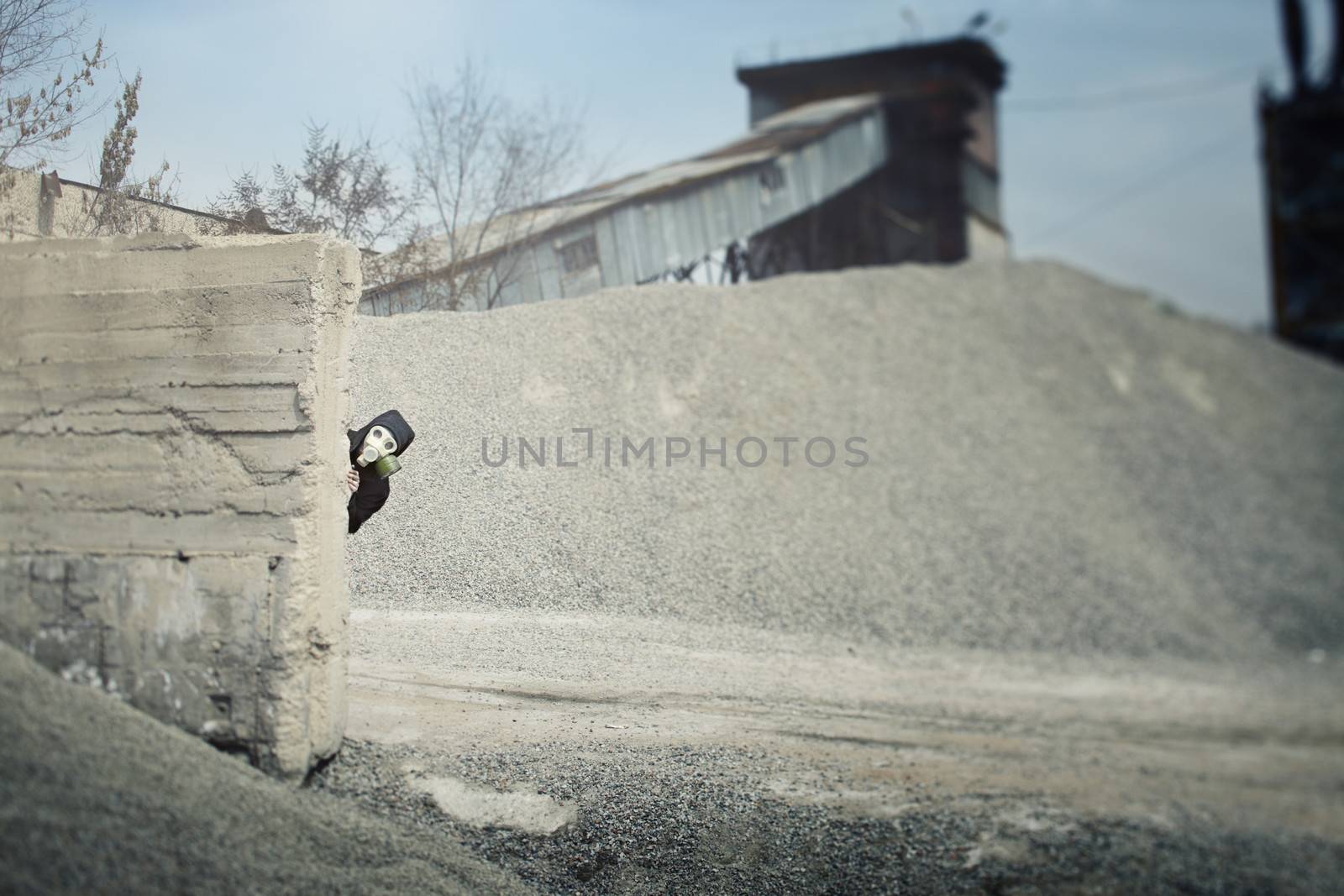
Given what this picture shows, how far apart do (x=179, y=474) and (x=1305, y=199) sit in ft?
20.7

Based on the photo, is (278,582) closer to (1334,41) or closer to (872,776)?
(872,776)

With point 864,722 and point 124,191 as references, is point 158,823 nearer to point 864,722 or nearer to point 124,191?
point 124,191

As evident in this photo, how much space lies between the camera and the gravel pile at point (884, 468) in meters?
2.73

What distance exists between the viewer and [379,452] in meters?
2.34

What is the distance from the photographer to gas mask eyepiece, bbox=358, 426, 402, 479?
233 cm

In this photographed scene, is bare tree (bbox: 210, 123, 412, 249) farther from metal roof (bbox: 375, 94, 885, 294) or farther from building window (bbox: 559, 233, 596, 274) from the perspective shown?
building window (bbox: 559, 233, 596, 274)

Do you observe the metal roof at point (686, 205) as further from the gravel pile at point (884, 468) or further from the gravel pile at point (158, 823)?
the gravel pile at point (158, 823)

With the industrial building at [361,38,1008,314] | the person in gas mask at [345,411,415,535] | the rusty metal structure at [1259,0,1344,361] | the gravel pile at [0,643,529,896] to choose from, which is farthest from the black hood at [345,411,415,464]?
the rusty metal structure at [1259,0,1344,361]

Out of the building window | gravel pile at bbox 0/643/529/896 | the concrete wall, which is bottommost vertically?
gravel pile at bbox 0/643/529/896

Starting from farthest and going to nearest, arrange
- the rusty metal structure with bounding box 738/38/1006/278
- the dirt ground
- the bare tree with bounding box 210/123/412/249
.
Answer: the rusty metal structure with bounding box 738/38/1006/278, the dirt ground, the bare tree with bounding box 210/123/412/249

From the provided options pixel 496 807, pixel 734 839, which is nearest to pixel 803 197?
pixel 734 839

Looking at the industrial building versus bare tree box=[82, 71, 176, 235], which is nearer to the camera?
bare tree box=[82, 71, 176, 235]

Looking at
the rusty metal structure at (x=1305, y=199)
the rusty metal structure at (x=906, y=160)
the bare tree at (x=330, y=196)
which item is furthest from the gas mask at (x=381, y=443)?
the rusty metal structure at (x=1305, y=199)

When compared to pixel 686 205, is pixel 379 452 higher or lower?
lower
